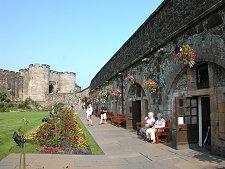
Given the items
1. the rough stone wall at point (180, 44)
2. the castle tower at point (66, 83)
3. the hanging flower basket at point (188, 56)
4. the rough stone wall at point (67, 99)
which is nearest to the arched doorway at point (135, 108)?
the rough stone wall at point (180, 44)

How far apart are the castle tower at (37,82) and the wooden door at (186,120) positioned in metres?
43.1

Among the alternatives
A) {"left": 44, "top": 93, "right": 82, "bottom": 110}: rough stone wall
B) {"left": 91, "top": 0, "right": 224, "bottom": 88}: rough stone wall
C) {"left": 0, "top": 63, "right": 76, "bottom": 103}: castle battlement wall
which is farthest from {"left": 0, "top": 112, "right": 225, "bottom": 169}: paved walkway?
{"left": 0, "top": 63, "right": 76, "bottom": 103}: castle battlement wall

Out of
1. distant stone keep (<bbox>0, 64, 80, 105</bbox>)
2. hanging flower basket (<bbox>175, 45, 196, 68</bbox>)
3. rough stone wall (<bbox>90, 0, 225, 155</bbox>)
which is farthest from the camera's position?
distant stone keep (<bbox>0, 64, 80, 105</bbox>)

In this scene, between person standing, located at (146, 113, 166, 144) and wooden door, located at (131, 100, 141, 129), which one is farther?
wooden door, located at (131, 100, 141, 129)

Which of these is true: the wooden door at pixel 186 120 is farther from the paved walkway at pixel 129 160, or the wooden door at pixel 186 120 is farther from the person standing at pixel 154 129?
the person standing at pixel 154 129

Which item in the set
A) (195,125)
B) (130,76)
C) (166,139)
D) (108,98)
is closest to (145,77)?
(130,76)

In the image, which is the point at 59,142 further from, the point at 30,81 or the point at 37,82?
the point at 30,81

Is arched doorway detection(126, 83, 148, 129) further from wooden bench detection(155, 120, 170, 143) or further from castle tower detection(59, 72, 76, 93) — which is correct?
castle tower detection(59, 72, 76, 93)

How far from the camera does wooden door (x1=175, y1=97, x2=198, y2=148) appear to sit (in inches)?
300

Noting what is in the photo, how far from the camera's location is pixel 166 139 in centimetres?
905

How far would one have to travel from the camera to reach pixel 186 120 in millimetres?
7750

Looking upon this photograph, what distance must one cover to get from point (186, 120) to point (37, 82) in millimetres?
43657

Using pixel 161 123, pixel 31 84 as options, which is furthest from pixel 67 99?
pixel 161 123

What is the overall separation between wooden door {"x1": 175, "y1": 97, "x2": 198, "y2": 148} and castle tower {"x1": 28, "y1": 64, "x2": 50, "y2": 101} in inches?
1699
